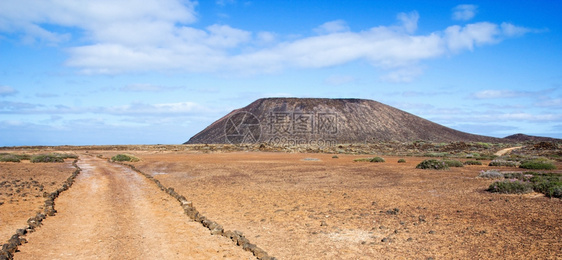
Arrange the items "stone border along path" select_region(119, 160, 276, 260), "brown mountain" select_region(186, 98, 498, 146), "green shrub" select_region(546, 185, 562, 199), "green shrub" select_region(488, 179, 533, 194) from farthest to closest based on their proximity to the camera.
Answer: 1. "brown mountain" select_region(186, 98, 498, 146)
2. "green shrub" select_region(488, 179, 533, 194)
3. "green shrub" select_region(546, 185, 562, 199)
4. "stone border along path" select_region(119, 160, 276, 260)

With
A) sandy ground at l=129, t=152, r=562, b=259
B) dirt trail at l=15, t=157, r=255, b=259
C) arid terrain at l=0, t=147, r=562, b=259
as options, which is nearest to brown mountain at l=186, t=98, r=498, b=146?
sandy ground at l=129, t=152, r=562, b=259

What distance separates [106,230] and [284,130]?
103209 mm

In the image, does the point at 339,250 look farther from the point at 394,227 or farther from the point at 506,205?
the point at 506,205

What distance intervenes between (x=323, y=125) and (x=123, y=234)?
108m

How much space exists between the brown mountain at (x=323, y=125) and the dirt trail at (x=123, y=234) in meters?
89.6

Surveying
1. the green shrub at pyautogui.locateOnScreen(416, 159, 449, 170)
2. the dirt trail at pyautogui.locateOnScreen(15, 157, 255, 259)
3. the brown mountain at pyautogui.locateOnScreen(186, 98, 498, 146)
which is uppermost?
the brown mountain at pyautogui.locateOnScreen(186, 98, 498, 146)

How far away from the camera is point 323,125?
115 metres

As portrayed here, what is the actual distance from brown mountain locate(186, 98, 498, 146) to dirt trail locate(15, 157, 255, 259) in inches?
3529

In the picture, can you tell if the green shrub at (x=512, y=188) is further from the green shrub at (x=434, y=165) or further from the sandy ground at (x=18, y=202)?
the sandy ground at (x=18, y=202)

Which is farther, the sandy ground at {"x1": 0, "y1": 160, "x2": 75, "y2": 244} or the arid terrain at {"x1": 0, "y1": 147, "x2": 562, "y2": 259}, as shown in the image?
the sandy ground at {"x1": 0, "y1": 160, "x2": 75, "y2": 244}

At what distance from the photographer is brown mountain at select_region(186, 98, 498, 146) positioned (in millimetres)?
109375

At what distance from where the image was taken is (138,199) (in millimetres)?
12602

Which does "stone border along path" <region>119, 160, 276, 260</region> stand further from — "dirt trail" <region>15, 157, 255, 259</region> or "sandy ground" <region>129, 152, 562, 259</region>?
"sandy ground" <region>129, 152, 562, 259</region>

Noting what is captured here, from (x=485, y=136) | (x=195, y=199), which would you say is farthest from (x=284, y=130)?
(x=195, y=199)
